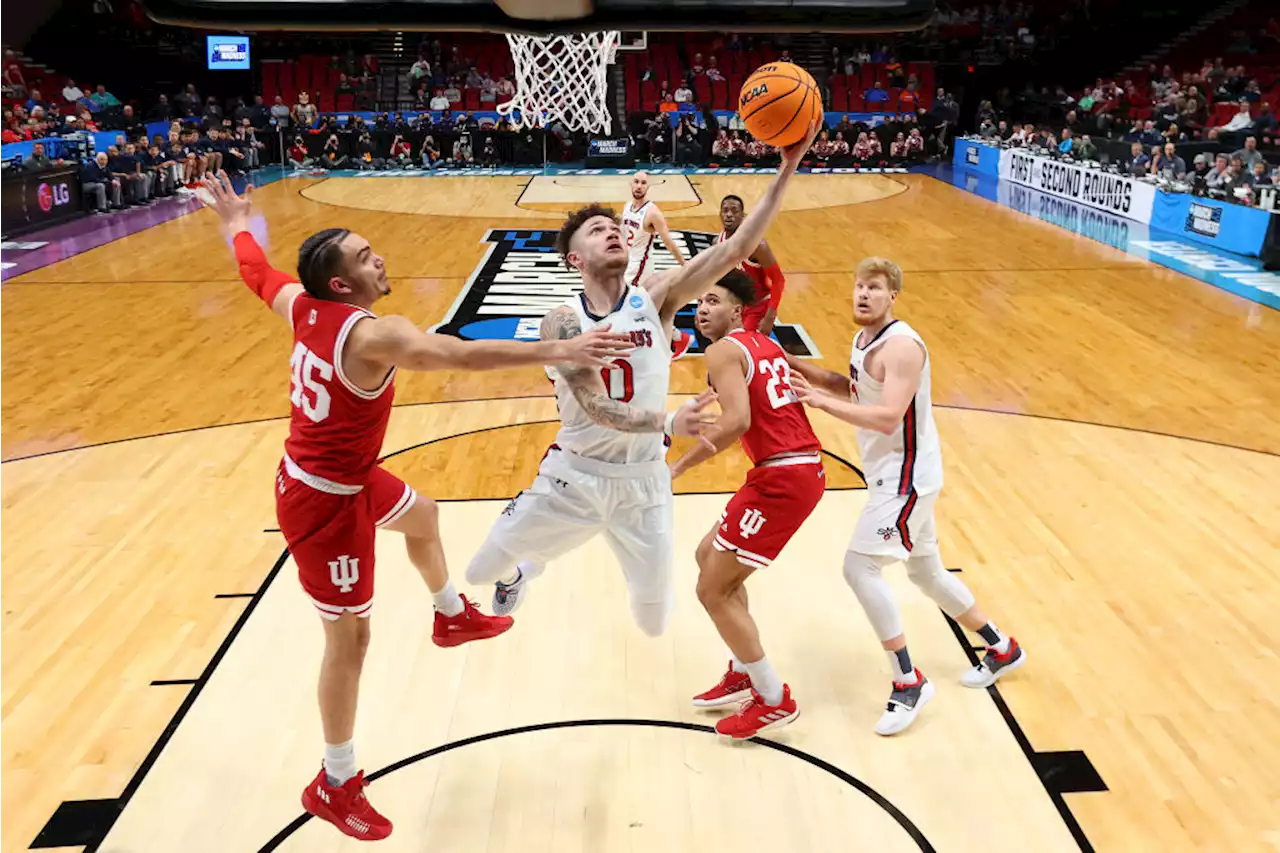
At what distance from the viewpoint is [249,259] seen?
14.0ft

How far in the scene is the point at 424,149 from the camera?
85.4 feet

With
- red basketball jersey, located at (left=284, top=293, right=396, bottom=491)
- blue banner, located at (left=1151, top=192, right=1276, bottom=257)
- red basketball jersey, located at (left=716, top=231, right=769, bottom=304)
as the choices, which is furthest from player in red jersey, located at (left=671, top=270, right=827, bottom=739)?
blue banner, located at (left=1151, top=192, right=1276, bottom=257)

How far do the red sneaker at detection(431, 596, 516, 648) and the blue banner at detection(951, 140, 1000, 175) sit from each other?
22.4 metres

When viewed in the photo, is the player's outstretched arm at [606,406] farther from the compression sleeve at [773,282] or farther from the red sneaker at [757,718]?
the compression sleeve at [773,282]

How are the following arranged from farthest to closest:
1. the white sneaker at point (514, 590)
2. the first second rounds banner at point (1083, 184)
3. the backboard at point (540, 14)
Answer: the first second rounds banner at point (1083, 184)
the white sneaker at point (514, 590)
the backboard at point (540, 14)

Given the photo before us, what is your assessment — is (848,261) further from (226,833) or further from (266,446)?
(226,833)

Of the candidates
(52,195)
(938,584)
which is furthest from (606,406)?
(52,195)

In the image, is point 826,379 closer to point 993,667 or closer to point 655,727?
point 993,667

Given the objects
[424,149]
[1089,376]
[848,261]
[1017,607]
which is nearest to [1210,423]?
[1089,376]

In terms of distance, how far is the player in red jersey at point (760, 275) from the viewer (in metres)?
7.71

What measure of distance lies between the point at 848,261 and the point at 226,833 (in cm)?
1183

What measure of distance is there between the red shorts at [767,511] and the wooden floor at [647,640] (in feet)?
2.72

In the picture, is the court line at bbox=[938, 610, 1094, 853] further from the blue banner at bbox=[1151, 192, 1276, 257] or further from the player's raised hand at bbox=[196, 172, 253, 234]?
the blue banner at bbox=[1151, 192, 1276, 257]

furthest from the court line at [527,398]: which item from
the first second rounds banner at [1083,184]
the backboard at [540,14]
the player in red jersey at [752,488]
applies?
the first second rounds banner at [1083,184]
